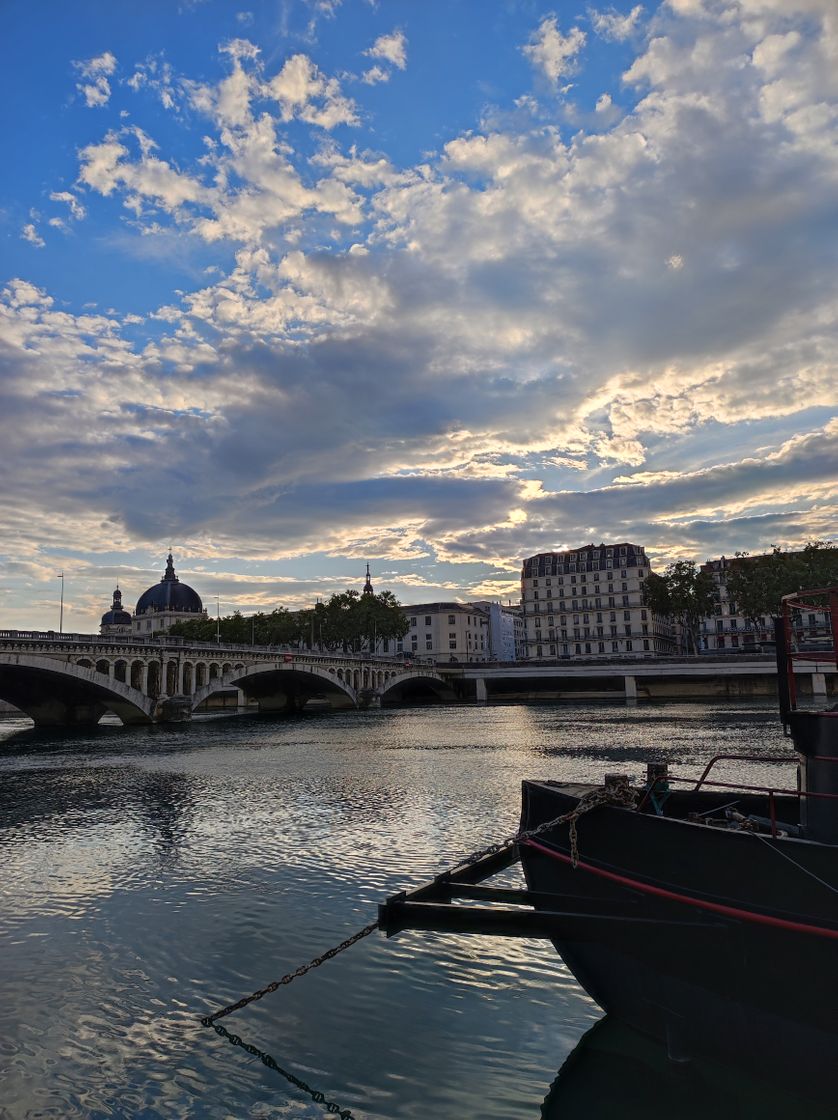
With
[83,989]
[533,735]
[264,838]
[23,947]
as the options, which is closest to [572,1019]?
[83,989]

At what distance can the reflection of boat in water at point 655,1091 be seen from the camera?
7.87m

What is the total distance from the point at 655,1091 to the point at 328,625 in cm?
13977

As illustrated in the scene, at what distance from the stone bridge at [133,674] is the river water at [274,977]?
122 feet

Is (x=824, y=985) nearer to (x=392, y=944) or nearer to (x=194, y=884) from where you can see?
(x=392, y=944)

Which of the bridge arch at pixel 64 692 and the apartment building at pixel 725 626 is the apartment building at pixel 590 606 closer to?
the apartment building at pixel 725 626

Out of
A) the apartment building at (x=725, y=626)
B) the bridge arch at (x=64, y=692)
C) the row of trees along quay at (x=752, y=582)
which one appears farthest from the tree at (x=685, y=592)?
the bridge arch at (x=64, y=692)

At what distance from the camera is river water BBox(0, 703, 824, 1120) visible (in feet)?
27.1

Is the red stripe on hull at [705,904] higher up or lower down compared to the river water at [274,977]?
higher up

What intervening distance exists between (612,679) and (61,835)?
11334cm

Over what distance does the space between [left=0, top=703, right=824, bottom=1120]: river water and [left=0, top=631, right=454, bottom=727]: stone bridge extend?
37175 millimetres

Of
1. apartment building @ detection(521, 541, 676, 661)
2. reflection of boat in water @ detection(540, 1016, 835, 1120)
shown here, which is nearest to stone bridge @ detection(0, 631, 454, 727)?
reflection of boat in water @ detection(540, 1016, 835, 1120)

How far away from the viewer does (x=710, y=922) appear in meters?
8.30

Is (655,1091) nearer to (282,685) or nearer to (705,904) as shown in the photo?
(705,904)

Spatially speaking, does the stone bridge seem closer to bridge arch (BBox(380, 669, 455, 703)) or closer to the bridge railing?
the bridge railing
